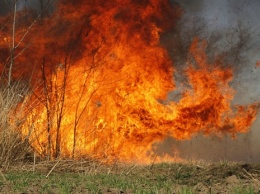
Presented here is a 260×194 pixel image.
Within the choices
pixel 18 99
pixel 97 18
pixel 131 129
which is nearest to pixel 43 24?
pixel 97 18

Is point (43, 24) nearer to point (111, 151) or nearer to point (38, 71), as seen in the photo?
point (38, 71)

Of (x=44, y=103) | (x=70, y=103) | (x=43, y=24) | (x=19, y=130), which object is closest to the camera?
(x=19, y=130)

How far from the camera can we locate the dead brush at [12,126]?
7.23 metres

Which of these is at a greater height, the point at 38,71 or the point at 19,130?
the point at 38,71

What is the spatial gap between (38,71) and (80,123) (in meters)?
1.95

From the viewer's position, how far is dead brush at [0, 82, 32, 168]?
723 centimetres

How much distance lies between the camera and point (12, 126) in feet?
24.5

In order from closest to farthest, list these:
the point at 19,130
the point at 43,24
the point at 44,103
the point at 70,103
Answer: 1. the point at 19,130
2. the point at 44,103
3. the point at 70,103
4. the point at 43,24

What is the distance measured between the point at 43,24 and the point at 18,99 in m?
4.44

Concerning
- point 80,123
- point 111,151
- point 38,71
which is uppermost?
point 38,71

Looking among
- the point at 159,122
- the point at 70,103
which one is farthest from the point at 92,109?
the point at 159,122

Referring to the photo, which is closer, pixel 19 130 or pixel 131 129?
pixel 19 130

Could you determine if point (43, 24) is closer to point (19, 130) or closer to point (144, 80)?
point (144, 80)

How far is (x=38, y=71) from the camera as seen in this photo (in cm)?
1048
